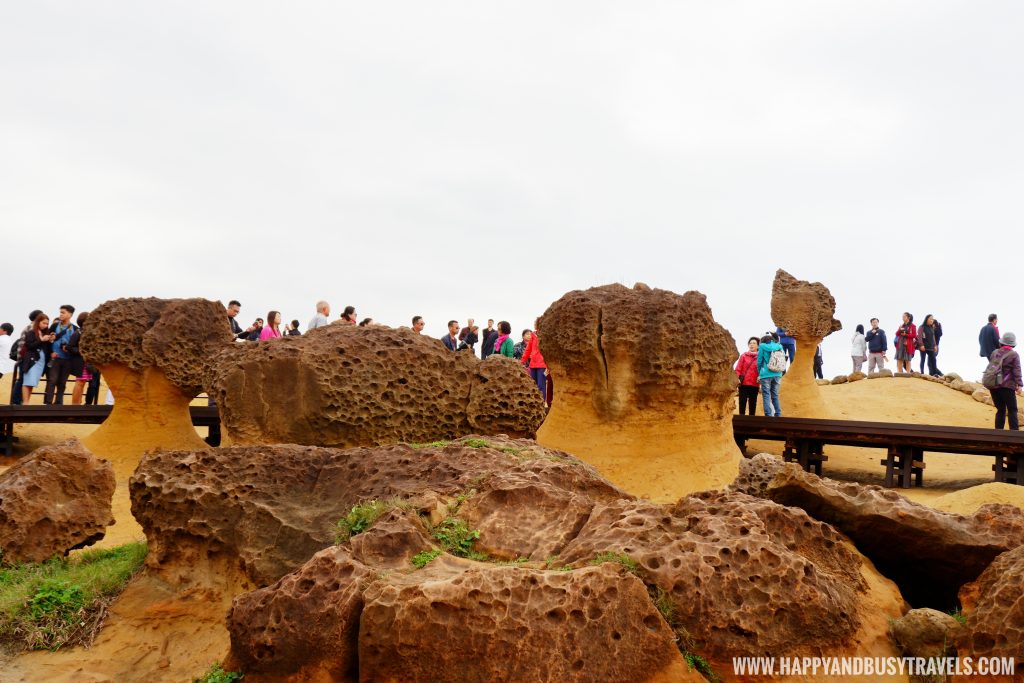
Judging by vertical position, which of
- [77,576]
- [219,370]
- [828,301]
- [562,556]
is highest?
[828,301]

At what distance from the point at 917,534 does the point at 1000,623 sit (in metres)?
0.97

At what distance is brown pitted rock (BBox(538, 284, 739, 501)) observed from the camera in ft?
25.5

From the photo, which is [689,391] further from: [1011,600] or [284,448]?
[1011,600]

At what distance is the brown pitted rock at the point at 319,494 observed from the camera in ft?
12.5

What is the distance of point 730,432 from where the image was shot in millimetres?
8516

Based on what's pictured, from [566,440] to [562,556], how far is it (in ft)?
16.2

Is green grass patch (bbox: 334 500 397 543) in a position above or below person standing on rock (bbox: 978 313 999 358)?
below

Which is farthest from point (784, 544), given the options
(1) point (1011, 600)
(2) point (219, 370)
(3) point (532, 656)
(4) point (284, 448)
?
(2) point (219, 370)

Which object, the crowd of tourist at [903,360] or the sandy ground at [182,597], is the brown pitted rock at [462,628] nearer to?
the sandy ground at [182,597]

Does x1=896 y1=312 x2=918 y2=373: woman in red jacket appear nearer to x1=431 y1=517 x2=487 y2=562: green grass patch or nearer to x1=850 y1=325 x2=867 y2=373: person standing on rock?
x1=850 y1=325 x2=867 y2=373: person standing on rock

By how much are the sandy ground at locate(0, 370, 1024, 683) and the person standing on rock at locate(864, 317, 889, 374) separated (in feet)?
10.3

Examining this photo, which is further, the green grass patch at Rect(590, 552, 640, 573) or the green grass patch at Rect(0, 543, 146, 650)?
the green grass patch at Rect(0, 543, 146, 650)

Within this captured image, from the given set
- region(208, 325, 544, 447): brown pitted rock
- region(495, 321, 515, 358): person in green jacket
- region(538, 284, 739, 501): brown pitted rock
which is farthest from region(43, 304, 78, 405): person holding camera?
region(538, 284, 739, 501): brown pitted rock

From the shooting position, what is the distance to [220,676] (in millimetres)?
3285
